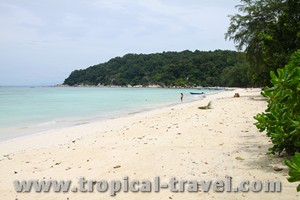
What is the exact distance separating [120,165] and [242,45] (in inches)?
1009

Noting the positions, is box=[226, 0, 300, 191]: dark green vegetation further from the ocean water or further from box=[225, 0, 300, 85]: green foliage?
the ocean water

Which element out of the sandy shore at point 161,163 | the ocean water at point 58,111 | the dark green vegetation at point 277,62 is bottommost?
the ocean water at point 58,111

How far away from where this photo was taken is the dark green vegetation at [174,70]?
118 metres

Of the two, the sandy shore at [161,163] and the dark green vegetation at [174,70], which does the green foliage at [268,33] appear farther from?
the dark green vegetation at [174,70]

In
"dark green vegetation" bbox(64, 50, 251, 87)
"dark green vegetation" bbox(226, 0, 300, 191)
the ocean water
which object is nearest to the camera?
"dark green vegetation" bbox(226, 0, 300, 191)

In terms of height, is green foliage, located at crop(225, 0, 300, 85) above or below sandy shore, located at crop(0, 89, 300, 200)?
above

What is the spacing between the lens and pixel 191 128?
9.86m

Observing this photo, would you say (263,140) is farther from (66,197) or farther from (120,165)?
(66,197)

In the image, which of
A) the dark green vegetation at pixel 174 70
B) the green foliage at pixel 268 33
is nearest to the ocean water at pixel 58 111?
the green foliage at pixel 268 33

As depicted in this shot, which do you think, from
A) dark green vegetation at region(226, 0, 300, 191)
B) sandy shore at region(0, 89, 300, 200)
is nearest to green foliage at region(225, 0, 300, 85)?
dark green vegetation at region(226, 0, 300, 191)

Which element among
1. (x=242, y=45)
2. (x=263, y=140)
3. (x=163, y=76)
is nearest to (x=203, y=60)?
(x=163, y=76)

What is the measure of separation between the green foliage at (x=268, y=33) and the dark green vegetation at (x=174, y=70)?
70171mm

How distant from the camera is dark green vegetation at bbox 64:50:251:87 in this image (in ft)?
386

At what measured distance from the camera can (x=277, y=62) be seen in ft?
51.1
